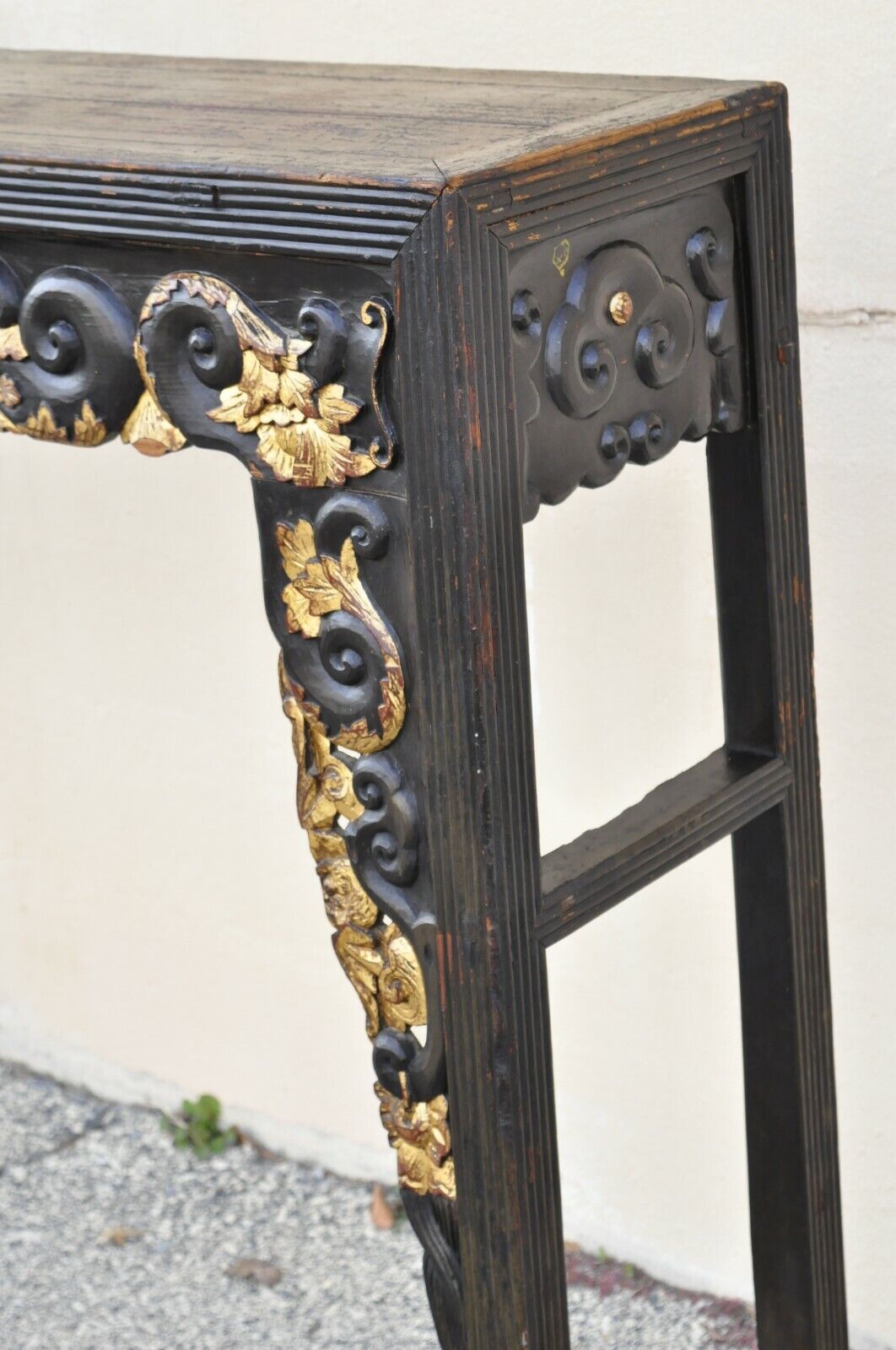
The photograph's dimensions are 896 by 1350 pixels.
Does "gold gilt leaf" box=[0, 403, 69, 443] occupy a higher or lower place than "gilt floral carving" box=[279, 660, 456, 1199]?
higher

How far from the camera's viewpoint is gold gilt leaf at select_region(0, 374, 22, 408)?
4.41 ft

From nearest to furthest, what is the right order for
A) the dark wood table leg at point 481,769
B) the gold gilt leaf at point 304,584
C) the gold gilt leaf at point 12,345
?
the dark wood table leg at point 481,769
the gold gilt leaf at point 304,584
the gold gilt leaf at point 12,345

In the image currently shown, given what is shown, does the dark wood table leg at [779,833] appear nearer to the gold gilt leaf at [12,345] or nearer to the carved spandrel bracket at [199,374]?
the carved spandrel bracket at [199,374]

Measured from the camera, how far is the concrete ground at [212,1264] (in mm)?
2219

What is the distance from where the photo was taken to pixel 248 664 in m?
2.35

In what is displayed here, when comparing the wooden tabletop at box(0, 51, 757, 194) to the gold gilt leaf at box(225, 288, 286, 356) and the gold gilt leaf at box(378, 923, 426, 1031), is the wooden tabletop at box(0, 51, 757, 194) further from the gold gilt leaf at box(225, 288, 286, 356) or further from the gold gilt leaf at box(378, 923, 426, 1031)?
the gold gilt leaf at box(378, 923, 426, 1031)

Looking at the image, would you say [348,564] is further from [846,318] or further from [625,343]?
[846,318]

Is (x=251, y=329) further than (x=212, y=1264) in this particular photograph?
No

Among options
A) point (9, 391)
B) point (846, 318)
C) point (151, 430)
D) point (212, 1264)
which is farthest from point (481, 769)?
point (212, 1264)

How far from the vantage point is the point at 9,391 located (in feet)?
4.42

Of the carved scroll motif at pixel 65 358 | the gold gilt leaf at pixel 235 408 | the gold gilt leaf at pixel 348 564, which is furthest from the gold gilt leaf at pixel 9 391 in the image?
the gold gilt leaf at pixel 348 564

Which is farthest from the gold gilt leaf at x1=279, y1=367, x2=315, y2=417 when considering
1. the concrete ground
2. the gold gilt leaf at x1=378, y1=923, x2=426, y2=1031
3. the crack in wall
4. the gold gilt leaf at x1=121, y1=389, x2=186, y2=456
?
the concrete ground

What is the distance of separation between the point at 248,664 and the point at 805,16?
42.0 inches

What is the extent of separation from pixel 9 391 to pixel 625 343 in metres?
0.45
